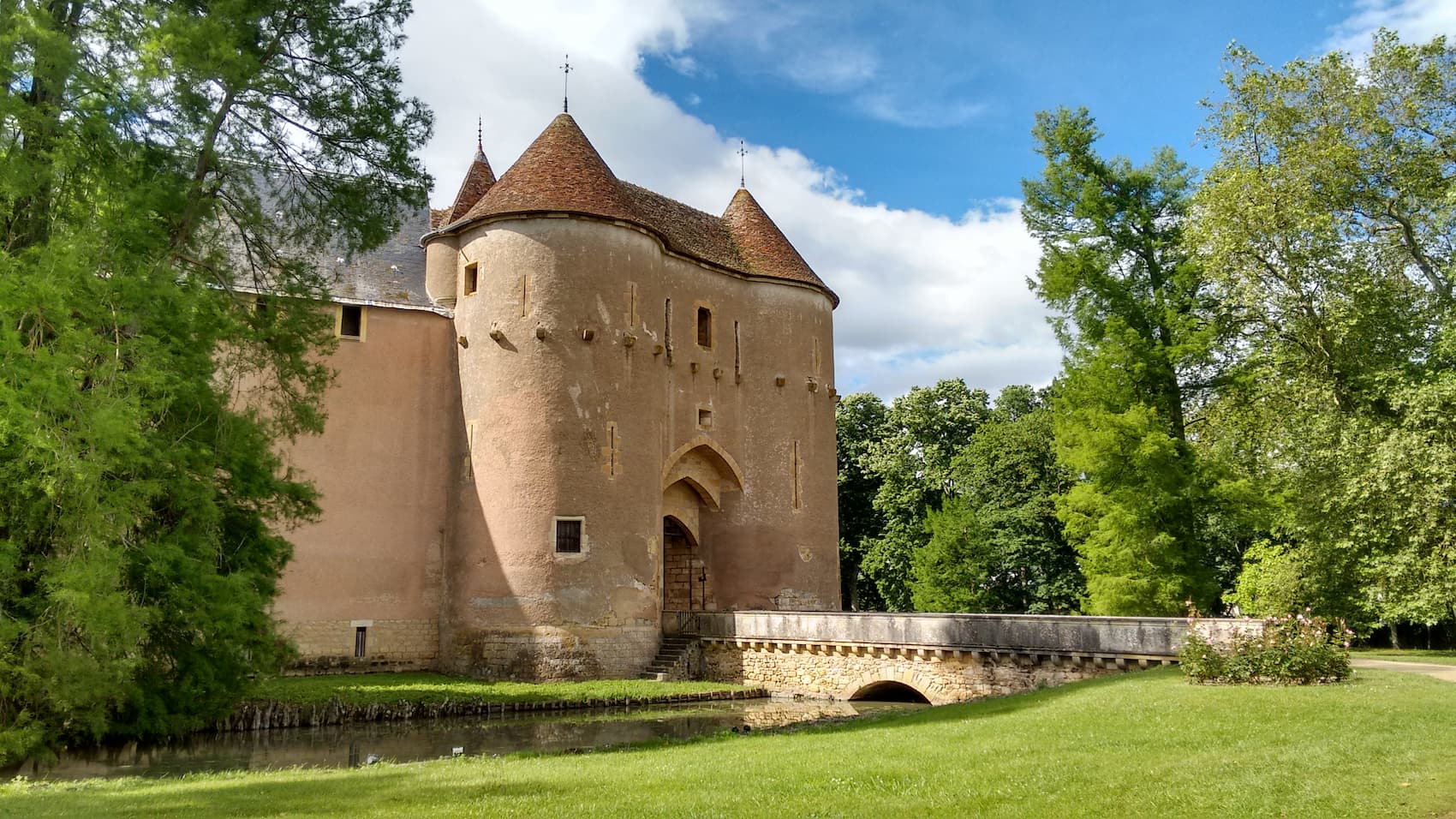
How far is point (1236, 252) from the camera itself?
68.4ft

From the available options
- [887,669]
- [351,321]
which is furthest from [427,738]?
[351,321]

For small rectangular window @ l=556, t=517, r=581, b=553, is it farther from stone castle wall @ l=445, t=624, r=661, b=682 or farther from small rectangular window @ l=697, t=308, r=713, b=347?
small rectangular window @ l=697, t=308, r=713, b=347

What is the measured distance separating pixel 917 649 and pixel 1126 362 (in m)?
8.39

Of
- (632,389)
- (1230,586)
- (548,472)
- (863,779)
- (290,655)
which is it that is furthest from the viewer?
(1230,586)

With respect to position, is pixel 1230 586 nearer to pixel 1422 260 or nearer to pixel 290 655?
pixel 1422 260

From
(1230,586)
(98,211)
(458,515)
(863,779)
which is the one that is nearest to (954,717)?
(863,779)

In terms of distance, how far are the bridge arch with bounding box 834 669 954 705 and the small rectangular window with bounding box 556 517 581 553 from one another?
6.13 m

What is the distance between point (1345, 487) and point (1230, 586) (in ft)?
61.6

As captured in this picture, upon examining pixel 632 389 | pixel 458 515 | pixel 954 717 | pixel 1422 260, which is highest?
pixel 1422 260

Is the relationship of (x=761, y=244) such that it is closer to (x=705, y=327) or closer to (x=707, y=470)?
(x=705, y=327)

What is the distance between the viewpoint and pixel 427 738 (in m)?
15.5

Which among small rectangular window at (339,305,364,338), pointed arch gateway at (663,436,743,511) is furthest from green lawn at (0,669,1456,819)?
small rectangular window at (339,305,364,338)

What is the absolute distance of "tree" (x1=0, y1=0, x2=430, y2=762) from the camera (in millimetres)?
11312

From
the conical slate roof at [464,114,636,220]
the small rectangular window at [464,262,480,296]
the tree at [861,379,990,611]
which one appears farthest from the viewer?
the tree at [861,379,990,611]
